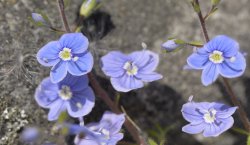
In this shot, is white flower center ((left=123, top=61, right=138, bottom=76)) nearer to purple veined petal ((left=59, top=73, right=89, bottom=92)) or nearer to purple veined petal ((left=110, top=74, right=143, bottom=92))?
purple veined petal ((left=110, top=74, right=143, bottom=92))

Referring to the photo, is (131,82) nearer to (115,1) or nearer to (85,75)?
(85,75)

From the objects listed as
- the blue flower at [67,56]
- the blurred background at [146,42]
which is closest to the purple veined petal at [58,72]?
the blue flower at [67,56]

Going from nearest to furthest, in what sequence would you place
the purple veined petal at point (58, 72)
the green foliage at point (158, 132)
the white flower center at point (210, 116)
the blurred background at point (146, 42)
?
the purple veined petal at point (58, 72), the white flower center at point (210, 116), the blurred background at point (146, 42), the green foliage at point (158, 132)

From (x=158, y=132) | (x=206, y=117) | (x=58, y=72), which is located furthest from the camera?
(x=158, y=132)

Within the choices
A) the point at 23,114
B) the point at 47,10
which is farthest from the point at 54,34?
the point at 23,114

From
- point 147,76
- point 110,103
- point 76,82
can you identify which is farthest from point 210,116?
point 76,82

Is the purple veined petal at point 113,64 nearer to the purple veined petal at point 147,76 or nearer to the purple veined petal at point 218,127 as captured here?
the purple veined petal at point 147,76

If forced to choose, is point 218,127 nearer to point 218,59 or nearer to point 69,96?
point 218,59

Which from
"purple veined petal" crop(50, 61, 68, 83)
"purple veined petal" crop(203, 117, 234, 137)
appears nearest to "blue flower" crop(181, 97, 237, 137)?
"purple veined petal" crop(203, 117, 234, 137)
